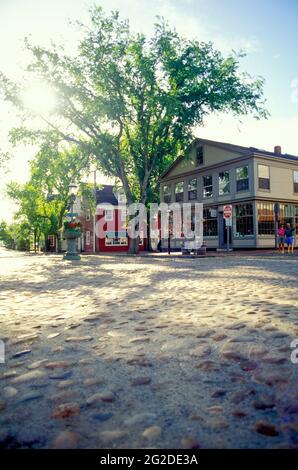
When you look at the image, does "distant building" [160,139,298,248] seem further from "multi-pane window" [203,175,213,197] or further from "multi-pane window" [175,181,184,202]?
"multi-pane window" [175,181,184,202]

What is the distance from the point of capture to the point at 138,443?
4.71 feet

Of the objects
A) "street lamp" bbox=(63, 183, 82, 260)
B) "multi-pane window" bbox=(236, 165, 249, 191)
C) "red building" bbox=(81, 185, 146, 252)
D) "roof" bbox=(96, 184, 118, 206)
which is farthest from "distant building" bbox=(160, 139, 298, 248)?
"roof" bbox=(96, 184, 118, 206)

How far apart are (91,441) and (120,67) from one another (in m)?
23.9

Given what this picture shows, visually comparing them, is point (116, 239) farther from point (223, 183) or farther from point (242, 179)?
point (242, 179)

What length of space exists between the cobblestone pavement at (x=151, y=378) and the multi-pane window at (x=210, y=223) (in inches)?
957

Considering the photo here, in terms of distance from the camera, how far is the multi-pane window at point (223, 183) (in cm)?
2724

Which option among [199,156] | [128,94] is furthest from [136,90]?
[199,156]

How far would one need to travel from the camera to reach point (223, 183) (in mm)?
27766

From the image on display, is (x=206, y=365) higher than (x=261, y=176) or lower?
lower

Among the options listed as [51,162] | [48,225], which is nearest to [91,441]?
[51,162]

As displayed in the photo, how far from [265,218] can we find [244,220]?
59.8 inches

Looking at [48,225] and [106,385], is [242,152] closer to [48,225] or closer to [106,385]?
[106,385]

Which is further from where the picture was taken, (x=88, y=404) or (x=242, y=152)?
(x=242, y=152)

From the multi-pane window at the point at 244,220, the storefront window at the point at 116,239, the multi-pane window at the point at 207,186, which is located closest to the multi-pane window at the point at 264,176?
the multi-pane window at the point at 244,220
